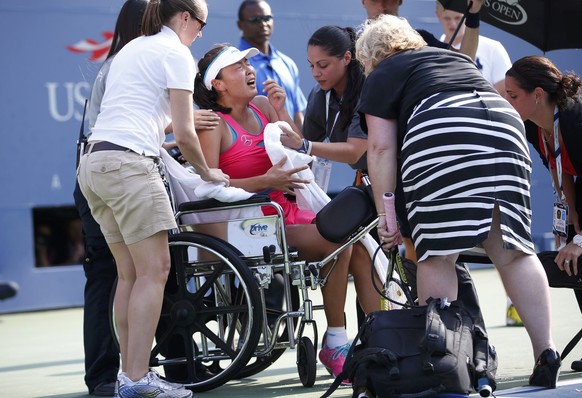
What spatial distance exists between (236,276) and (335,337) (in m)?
0.59

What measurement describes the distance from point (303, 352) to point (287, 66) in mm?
2994

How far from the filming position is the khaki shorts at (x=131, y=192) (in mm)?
4480

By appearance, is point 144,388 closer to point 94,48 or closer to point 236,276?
point 236,276

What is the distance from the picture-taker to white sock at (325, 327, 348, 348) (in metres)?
5.13

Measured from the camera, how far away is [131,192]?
449cm

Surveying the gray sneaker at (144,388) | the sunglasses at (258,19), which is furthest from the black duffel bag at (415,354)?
the sunglasses at (258,19)

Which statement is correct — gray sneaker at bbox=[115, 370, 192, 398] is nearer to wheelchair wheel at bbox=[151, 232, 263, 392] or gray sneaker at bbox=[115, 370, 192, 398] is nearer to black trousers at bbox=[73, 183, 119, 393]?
wheelchair wheel at bbox=[151, 232, 263, 392]

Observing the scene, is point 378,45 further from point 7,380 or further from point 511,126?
point 7,380

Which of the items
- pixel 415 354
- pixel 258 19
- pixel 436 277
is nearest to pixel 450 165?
pixel 436 277

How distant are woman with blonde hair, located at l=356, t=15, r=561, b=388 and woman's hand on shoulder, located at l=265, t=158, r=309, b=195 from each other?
2.20 ft

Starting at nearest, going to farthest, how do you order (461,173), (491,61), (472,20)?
(461,173) → (472,20) → (491,61)

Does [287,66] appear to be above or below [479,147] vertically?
above

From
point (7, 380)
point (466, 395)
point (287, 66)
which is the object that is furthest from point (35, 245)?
point (466, 395)

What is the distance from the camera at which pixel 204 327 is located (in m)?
4.87
